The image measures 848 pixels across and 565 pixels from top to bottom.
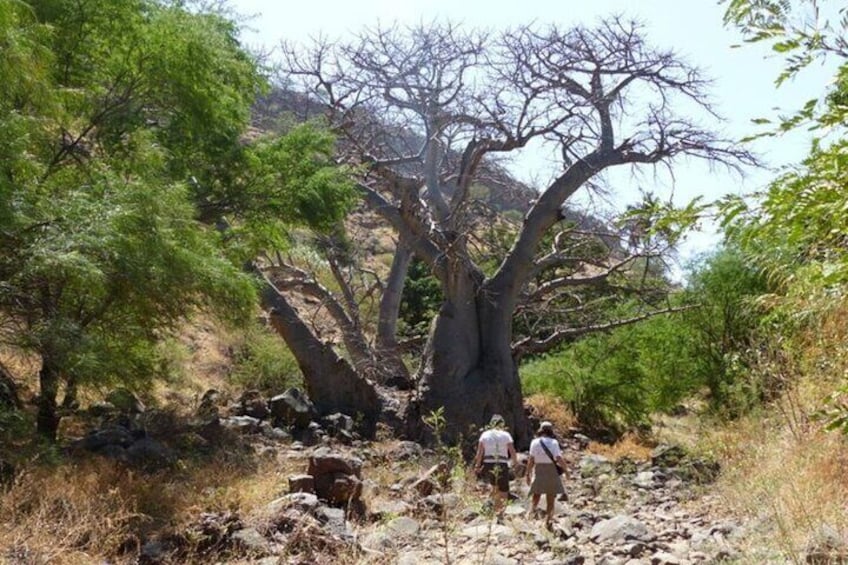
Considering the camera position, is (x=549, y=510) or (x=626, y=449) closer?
(x=549, y=510)

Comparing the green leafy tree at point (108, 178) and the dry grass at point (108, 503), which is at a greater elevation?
the green leafy tree at point (108, 178)

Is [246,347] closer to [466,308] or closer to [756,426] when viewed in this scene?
[466,308]

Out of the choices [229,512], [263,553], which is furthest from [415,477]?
[263,553]

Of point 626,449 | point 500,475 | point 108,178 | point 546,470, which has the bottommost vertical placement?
point 626,449

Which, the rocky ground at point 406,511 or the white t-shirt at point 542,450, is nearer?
the rocky ground at point 406,511

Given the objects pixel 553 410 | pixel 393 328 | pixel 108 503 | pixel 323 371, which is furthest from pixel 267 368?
pixel 108 503

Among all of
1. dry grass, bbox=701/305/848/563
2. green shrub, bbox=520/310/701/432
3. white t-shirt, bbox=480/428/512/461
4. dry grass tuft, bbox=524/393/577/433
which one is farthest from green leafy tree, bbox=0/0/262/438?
green shrub, bbox=520/310/701/432

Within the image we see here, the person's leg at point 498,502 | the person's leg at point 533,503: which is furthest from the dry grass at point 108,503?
the person's leg at point 533,503

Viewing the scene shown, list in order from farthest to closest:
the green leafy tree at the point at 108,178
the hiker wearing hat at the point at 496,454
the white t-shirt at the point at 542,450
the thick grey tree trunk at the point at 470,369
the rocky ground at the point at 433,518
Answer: the thick grey tree trunk at the point at 470,369
the hiker wearing hat at the point at 496,454
the white t-shirt at the point at 542,450
the green leafy tree at the point at 108,178
the rocky ground at the point at 433,518

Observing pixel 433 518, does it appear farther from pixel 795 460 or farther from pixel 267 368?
pixel 267 368

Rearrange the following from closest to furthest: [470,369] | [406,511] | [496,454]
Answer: [406,511], [496,454], [470,369]

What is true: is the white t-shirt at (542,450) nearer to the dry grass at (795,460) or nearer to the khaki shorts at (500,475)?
the khaki shorts at (500,475)

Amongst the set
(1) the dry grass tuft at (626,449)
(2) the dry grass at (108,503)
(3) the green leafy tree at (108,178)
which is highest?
(3) the green leafy tree at (108,178)

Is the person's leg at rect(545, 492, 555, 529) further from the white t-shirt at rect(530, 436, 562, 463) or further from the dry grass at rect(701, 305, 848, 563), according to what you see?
the dry grass at rect(701, 305, 848, 563)
